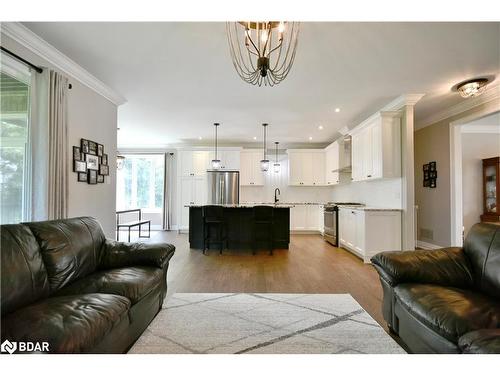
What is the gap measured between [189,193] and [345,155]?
452cm

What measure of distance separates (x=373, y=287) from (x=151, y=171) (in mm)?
7586

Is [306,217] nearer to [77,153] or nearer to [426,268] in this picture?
[426,268]

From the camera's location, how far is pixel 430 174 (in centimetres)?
549

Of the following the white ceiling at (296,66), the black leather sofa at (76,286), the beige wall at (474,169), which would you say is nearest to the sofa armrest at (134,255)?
the black leather sofa at (76,286)

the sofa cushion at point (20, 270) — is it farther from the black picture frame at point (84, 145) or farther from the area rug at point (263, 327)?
Answer: the black picture frame at point (84, 145)

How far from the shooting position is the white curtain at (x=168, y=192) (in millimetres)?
8359

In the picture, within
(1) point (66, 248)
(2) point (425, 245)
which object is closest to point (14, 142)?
(1) point (66, 248)

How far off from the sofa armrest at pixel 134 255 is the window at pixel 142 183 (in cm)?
642

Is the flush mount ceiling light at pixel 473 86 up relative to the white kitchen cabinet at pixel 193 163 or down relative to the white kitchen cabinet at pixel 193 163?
up
